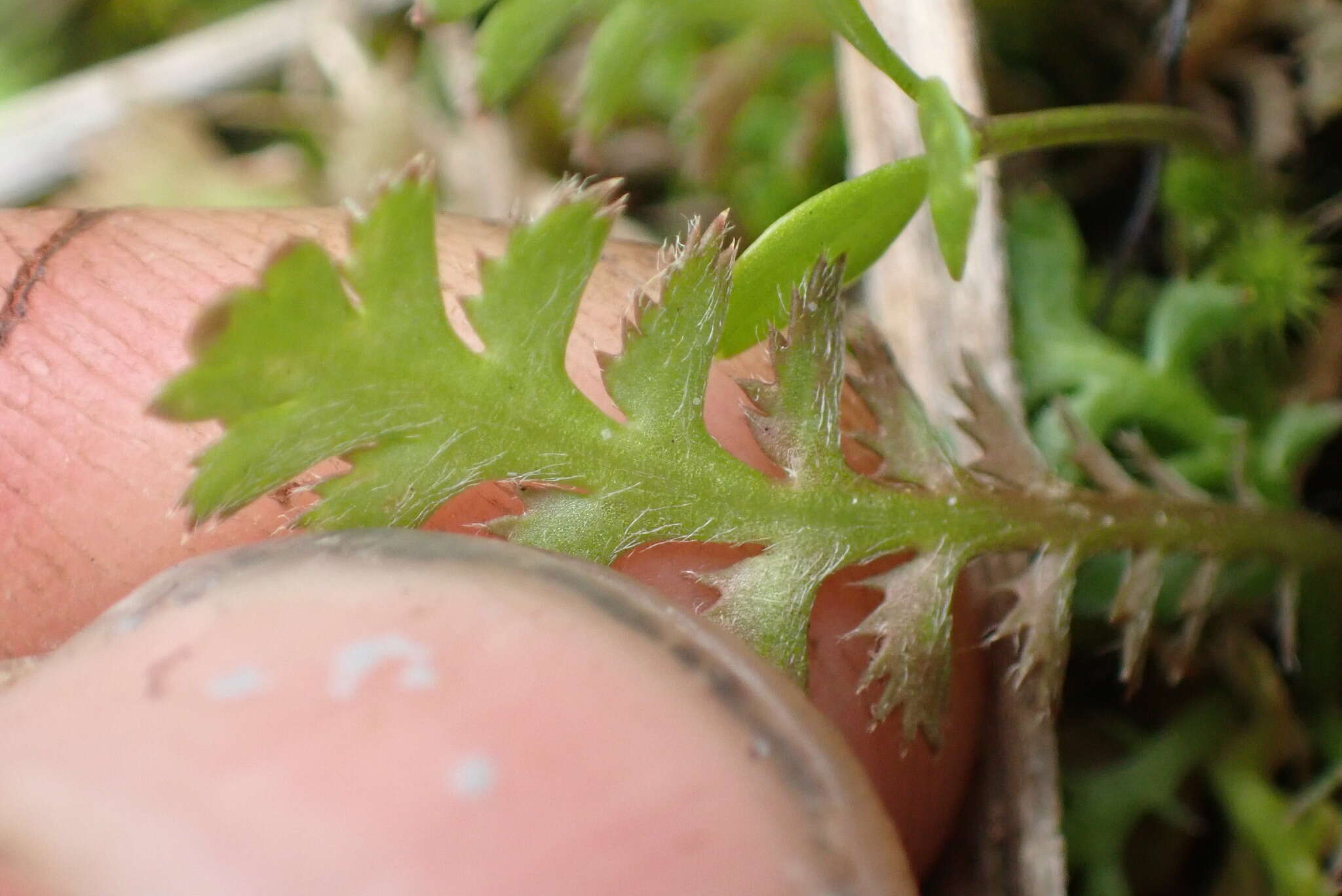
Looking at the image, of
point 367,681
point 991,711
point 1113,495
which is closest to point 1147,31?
point 1113,495

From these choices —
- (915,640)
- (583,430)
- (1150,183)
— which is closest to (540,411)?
(583,430)

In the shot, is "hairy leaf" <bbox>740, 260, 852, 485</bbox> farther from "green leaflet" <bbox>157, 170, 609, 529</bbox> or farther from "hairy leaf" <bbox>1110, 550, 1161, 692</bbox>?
"hairy leaf" <bbox>1110, 550, 1161, 692</bbox>

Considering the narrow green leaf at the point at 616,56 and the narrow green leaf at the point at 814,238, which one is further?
the narrow green leaf at the point at 616,56

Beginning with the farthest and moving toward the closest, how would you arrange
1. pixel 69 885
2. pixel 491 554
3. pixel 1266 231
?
1. pixel 1266 231
2. pixel 491 554
3. pixel 69 885

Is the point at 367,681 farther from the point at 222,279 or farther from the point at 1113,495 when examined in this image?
the point at 1113,495

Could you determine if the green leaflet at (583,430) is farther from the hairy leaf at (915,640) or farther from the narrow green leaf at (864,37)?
the narrow green leaf at (864,37)

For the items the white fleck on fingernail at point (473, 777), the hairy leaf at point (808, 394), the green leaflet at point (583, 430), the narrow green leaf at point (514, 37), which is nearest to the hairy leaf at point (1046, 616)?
the green leaflet at point (583, 430)

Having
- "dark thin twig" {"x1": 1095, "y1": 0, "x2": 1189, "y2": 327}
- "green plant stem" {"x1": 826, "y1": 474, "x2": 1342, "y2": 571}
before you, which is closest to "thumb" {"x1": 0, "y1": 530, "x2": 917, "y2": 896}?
"green plant stem" {"x1": 826, "y1": 474, "x2": 1342, "y2": 571}
